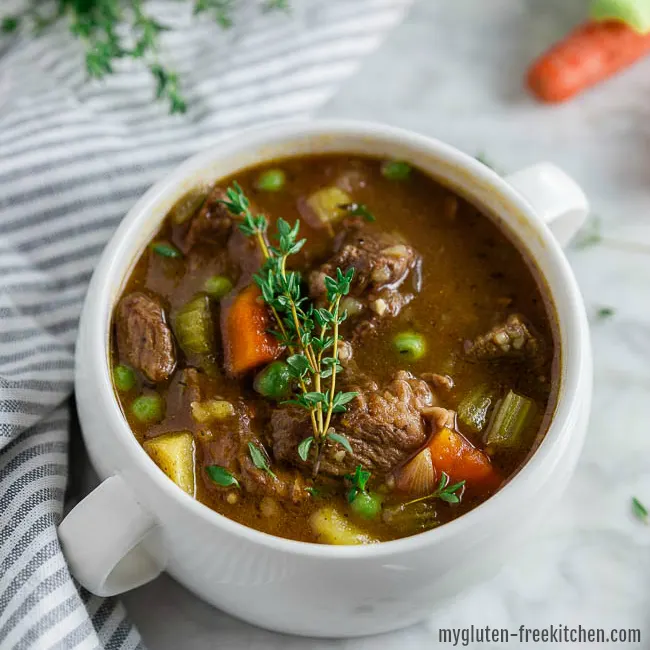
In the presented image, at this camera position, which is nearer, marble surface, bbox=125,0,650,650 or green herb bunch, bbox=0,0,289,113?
marble surface, bbox=125,0,650,650

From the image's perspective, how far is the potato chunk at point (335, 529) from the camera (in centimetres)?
219

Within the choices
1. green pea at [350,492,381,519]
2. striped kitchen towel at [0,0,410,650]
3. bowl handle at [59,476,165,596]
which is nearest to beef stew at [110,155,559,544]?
green pea at [350,492,381,519]

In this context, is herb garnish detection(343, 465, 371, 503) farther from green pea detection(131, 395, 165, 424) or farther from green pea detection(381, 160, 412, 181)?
green pea detection(381, 160, 412, 181)

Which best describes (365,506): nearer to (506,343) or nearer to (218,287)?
(506,343)

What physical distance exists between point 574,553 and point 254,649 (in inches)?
36.8

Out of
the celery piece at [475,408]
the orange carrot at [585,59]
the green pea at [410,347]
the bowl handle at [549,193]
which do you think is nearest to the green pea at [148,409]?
the green pea at [410,347]

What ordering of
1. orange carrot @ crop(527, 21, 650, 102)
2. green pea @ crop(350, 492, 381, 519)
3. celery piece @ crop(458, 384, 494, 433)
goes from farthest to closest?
orange carrot @ crop(527, 21, 650, 102), celery piece @ crop(458, 384, 494, 433), green pea @ crop(350, 492, 381, 519)

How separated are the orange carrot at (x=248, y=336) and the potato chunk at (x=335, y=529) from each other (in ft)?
1.34

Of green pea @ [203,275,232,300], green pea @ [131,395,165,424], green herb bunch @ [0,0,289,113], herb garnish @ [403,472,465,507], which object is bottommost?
herb garnish @ [403,472,465,507]

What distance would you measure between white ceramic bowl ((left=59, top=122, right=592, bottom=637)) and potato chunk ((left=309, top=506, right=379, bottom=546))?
0.29 ft

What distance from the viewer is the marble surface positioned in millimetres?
2662

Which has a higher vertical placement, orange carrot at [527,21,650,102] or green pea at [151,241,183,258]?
green pea at [151,241,183,258]

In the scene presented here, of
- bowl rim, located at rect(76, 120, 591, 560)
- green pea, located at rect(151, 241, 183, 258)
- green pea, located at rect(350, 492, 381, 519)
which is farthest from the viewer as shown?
green pea, located at rect(151, 241, 183, 258)

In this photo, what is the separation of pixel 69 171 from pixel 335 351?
1.22 m
